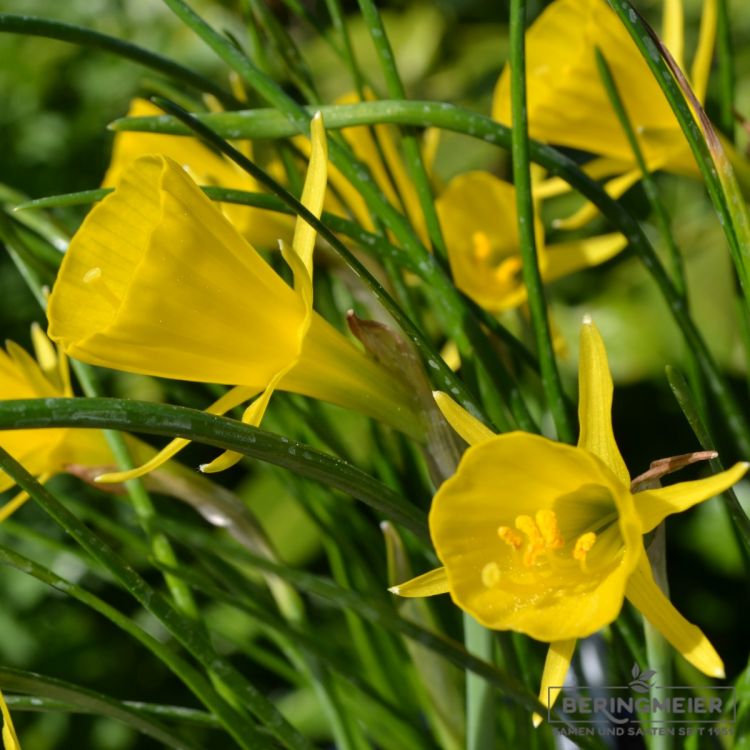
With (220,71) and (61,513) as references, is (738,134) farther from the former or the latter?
(220,71)

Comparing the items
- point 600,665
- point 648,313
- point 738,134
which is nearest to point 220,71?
point 648,313

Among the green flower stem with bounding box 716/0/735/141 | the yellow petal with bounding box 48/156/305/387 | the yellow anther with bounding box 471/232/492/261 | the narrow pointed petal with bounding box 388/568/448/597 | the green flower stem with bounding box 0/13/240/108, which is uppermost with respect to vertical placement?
the green flower stem with bounding box 0/13/240/108

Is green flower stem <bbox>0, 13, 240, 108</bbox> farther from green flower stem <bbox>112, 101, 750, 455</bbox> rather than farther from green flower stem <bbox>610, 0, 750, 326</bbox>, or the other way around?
green flower stem <bbox>610, 0, 750, 326</bbox>

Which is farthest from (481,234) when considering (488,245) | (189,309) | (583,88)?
(189,309)

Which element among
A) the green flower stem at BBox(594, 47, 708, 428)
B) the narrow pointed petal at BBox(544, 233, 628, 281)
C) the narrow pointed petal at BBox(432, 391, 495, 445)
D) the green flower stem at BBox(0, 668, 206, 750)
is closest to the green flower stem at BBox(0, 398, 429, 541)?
the narrow pointed petal at BBox(432, 391, 495, 445)

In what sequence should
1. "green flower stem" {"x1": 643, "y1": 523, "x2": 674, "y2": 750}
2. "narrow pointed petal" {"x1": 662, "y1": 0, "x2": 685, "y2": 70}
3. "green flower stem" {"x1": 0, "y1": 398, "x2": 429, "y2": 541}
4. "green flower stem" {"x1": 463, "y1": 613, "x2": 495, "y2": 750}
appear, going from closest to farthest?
"green flower stem" {"x1": 0, "y1": 398, "x2": 429, "y2": 541}, "green flower stem" {"x1": 643, "y1": 523, "x2": 674, "y2": 750}, "green flower stem" {"x1": 463, "y1": 613, "x2": 495, "y2": 750}, "narrow pointed petal" {"x1": 662, "y1": 0, "x2": 685, "y2": 70}

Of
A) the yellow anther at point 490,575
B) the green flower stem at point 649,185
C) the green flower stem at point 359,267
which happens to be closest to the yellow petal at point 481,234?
the green flower stem at point 649,185

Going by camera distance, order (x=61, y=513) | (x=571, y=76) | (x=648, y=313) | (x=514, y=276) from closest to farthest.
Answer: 1. (x=61, y=513)
2. (x=571, y=76)
3. (x=514, y=276)
4. (x=648, y=313)
